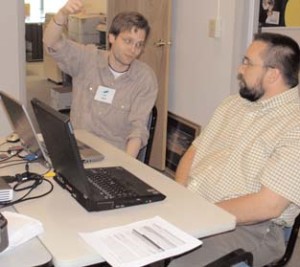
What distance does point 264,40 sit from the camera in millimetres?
2174

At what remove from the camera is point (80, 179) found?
172 cm

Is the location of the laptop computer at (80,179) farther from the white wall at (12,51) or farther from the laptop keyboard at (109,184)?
the white wall at (12,51)

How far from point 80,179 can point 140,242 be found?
1.03 ft

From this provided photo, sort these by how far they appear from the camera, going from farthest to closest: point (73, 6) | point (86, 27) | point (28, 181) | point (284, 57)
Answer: point (86, 27)
point (73, 6)
point (284, 57)
point (28, 181)

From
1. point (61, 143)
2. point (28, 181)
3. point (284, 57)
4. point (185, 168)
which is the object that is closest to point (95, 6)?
point (185, 168)

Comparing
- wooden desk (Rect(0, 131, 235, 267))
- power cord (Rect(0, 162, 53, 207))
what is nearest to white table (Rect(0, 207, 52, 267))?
wooden desk (Rect(0, 131, 235, 267))

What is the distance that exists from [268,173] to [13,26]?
2.55m

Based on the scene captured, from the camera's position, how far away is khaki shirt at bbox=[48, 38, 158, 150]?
9.30 ft

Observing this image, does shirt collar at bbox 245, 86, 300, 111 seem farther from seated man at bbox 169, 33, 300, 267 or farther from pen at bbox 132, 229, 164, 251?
pen at bbox 132, 229, 164, 251

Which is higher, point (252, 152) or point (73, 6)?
point (73, 6)

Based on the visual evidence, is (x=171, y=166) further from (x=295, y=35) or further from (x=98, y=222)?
(x=98, y=222)

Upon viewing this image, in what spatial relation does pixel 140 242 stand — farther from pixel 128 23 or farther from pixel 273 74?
pixel 128 23

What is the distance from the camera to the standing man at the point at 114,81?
2.77 metres

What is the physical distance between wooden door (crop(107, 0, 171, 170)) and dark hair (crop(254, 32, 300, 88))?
2142mm
